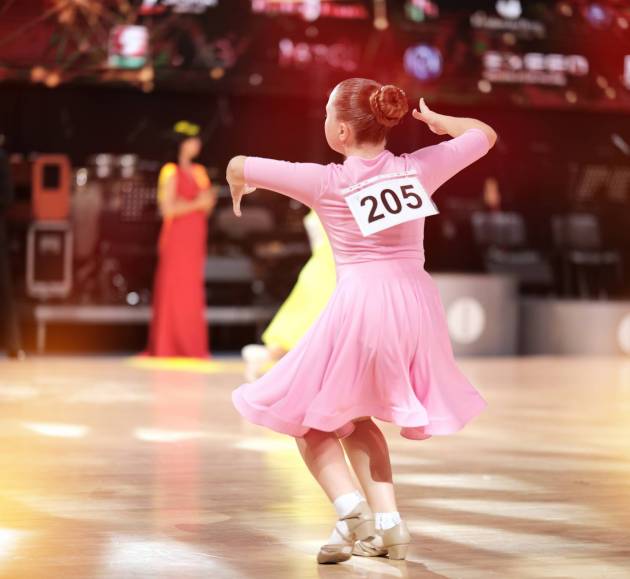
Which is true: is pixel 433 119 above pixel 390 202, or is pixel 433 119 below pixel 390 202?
above

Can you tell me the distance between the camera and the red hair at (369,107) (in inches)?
129

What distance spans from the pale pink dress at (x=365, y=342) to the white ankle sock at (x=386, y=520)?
0.20 meters

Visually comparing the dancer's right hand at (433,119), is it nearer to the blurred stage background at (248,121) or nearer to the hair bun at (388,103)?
the hair bun at (388,103)

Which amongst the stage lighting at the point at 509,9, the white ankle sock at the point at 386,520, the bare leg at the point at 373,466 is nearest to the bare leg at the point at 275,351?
the bare leg at the point at 373,466

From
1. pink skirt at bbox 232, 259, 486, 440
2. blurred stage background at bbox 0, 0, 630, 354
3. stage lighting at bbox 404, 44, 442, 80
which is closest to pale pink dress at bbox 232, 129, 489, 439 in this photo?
pink skirt at bbox 232, 259, 486, 440

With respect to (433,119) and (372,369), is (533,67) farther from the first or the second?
(372,369)

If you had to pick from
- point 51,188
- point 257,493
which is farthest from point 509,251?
point 257,493

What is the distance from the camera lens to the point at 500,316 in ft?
37.0

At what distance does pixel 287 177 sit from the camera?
331cm

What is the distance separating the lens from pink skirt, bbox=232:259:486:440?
3.26 m

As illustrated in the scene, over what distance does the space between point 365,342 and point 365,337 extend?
0.5 inches

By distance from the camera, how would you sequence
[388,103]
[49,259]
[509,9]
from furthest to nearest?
[509,9], [49,259], [388,103]

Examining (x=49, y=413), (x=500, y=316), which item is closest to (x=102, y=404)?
(x=49, y=413)

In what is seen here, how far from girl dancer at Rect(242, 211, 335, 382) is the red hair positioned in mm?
3245
